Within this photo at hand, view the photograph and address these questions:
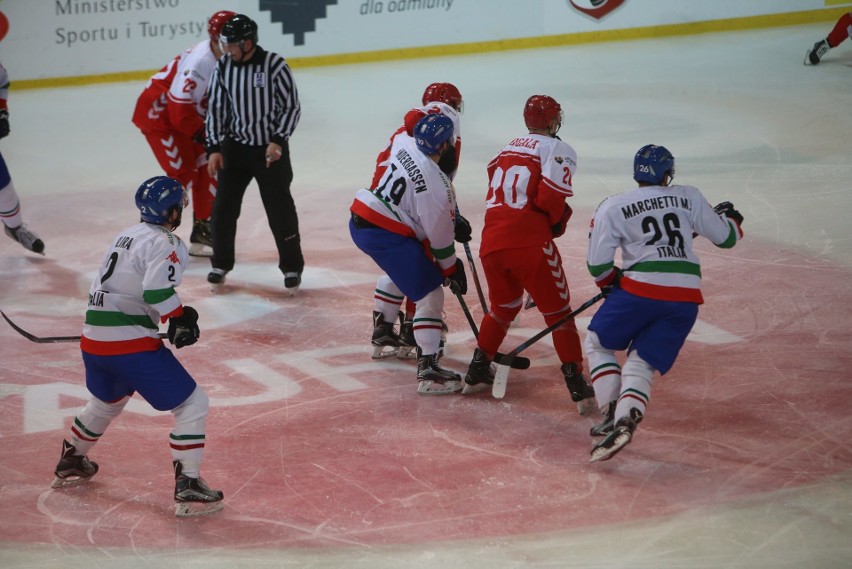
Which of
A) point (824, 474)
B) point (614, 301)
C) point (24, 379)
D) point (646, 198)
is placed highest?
point (646, 198)

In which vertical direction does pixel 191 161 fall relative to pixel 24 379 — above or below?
above

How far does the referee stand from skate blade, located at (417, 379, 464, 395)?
1579 millimetres

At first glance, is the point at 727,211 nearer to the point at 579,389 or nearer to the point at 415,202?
the point at 579,389

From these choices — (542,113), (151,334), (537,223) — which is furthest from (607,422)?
(151,334)

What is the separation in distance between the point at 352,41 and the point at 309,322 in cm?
714

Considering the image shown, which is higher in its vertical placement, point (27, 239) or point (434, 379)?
point (434, 379)

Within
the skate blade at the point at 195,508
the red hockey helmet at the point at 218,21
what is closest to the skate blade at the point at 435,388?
the skate blade at the point at 195,508

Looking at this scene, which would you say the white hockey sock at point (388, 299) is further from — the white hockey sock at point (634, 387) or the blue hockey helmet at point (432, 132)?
the white hockey sock at point (634, 387)

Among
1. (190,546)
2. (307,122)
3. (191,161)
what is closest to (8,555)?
(190,546)

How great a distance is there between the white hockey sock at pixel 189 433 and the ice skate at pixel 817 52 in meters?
8.23

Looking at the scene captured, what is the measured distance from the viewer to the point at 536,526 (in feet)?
12.0

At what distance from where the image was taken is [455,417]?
15.0ft

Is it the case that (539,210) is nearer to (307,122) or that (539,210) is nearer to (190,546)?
(190,546)

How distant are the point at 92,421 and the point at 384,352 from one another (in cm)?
169
